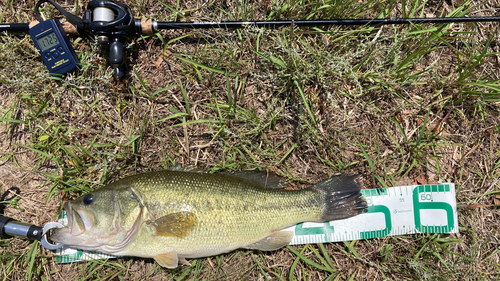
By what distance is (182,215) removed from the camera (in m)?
2.50

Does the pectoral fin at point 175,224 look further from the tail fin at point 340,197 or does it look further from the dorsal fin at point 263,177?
the tail fin at point 340,197

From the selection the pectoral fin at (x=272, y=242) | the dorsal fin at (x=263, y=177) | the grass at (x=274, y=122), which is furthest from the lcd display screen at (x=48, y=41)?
the pectoral fin at (x=272, y=242)

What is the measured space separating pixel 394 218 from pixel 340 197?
27.0 inches

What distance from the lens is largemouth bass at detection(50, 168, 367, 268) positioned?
244 cm

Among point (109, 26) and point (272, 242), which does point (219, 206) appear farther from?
point (109, 26)

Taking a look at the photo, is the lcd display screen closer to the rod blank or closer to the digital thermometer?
the digital thermometer

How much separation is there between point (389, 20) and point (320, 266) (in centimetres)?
270

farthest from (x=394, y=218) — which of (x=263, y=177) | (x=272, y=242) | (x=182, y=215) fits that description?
(x=182, y=215)

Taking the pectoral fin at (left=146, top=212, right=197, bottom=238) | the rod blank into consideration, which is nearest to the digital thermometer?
the rod blank

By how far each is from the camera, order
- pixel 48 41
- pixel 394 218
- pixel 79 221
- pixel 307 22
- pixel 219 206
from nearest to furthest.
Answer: pixel 79 221
pixel 219 206
pixel 48 41
pixel 307 22
pixel 394 218

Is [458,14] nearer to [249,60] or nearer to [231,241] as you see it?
[249,60]

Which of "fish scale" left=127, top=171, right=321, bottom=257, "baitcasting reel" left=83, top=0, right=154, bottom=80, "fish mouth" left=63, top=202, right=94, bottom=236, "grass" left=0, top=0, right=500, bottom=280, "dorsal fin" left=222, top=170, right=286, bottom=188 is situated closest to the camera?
"fish mouth" left=63, top=202, right=94, bottom=236

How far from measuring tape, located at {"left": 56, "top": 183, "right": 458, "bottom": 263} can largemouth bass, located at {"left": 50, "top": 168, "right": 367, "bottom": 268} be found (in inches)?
12.3

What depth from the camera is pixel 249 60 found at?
318 cm
